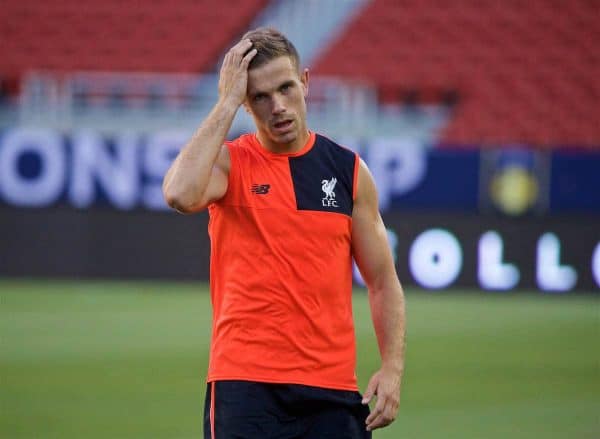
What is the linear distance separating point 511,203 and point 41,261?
5.63 meters

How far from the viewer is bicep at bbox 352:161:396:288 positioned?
11.3 feet

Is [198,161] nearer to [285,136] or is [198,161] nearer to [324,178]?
[285,136]

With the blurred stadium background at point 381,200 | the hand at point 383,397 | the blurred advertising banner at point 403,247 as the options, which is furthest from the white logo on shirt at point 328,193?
the blurred advertising banner at point 403,247

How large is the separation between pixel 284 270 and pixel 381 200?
11.4 metres

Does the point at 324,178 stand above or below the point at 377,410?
above

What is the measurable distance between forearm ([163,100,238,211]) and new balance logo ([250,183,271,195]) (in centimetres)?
14

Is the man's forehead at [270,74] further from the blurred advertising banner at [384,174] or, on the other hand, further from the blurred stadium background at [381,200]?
the blurred advertising banner at [384,174]

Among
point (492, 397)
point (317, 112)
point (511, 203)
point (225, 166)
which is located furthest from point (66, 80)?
point (225, 166)

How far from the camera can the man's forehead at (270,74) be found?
132 inches

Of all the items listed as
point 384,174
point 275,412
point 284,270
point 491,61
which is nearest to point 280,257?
point 284,270

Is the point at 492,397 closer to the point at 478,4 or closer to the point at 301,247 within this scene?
the point at 301,247

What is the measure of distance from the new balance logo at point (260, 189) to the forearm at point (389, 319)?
45cm

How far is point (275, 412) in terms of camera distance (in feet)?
10.6

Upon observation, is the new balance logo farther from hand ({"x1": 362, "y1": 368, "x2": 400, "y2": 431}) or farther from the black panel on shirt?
hand ({"x1": 362, "y1": 368, "x2": 400, "y2": 431})
